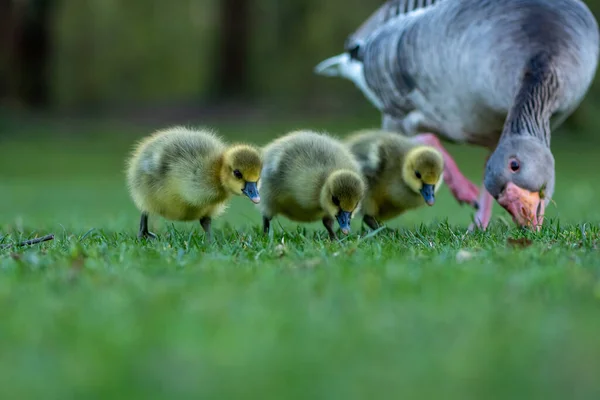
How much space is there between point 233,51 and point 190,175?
21.6 metres

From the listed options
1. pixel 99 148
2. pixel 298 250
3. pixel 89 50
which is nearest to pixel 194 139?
pixel 298 250

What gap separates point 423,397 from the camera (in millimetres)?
1874

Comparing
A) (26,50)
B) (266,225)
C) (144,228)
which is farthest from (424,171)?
(26,50)

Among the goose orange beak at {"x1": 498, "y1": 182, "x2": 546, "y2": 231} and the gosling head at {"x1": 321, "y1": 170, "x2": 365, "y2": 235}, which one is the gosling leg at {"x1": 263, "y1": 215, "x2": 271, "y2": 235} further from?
the goose orange beak at {"x1": 498, "y1": 182, "x2": 546, "y2": 231}

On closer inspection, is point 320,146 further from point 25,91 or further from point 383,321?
point 25,91

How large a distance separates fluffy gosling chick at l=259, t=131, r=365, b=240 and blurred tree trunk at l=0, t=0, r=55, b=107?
20553 mm

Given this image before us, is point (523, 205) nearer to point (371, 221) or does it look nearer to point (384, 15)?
point (371, 221)

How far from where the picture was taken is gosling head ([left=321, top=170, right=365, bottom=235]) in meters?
4.70

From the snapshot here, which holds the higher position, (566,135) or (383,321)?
(383,321)

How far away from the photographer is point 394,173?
545cm

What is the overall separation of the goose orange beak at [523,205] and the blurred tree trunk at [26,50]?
21268mm

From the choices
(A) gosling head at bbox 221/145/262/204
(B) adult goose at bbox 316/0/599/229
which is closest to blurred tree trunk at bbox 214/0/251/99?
(B) adult goose at bbox 316/0/599/229

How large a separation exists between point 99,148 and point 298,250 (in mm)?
18458

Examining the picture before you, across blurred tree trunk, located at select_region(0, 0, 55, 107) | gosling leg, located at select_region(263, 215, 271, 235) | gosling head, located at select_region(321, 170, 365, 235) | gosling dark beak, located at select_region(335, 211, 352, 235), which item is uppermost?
gosling head, located at select_region(321, 170, 365, 235)
